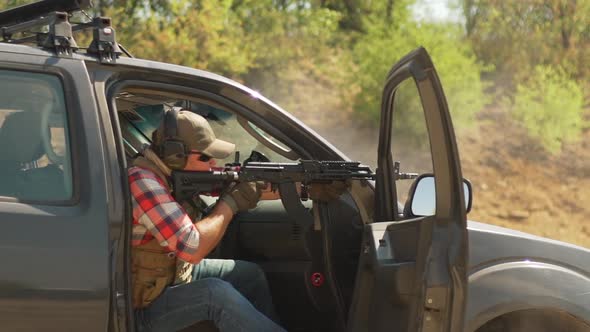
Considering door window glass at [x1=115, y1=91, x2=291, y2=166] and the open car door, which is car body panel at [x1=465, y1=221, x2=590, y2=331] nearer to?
the open car door

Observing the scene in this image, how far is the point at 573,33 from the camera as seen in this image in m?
16.0

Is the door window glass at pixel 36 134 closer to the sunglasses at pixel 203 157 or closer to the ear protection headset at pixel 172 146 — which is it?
the ear protection headset at pixel 172 146

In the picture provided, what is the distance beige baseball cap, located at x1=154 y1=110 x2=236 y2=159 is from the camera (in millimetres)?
3352

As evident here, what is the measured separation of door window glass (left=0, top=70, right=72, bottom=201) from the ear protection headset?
467 mm

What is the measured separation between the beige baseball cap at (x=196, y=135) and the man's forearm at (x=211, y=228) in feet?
0.73

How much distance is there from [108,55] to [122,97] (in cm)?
71

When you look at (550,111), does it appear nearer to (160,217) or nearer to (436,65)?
(436,65)

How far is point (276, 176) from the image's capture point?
3.42 meters

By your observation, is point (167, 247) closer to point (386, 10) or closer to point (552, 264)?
point (552, 264)

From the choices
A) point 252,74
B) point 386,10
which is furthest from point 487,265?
point 386,10

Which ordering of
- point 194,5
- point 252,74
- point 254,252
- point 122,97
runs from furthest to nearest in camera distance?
point 252,74 → point 194,5 → point 254,252 → point 122,97

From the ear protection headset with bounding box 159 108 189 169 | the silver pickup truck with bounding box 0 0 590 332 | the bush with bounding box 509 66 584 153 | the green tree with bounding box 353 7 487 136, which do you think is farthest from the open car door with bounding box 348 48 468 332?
the bush with bounding box 509 66 584 153

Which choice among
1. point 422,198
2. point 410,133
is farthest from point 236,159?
point 410,133

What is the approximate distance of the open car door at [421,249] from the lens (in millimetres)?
2844
